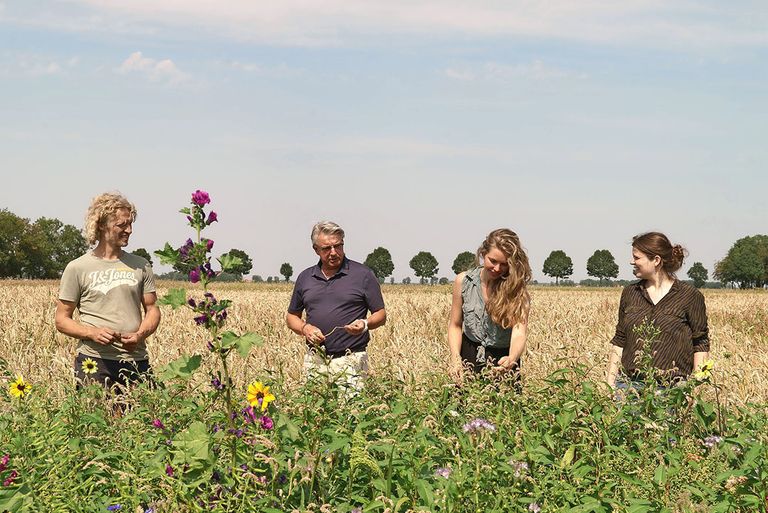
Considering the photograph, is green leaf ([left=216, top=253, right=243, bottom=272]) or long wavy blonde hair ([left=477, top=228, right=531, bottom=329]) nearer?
green leaf ([left=216, top=253, right=243, bottom=272])

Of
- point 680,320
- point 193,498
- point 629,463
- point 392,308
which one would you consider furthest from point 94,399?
point 392,308

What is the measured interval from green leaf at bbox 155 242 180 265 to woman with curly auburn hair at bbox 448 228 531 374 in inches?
98.4

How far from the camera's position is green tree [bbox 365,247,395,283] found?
14912 centimetres

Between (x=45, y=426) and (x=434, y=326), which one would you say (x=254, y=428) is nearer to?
(x=45, y=426)

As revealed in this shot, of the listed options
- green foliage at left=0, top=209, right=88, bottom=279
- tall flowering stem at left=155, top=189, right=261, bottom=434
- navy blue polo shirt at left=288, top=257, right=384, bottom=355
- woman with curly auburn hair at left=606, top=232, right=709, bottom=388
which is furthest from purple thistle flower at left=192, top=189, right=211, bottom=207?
green foliage at left=0, top=209, right=88, bottom=279

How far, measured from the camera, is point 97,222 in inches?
239

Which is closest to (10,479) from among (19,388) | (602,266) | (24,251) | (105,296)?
(19,388)

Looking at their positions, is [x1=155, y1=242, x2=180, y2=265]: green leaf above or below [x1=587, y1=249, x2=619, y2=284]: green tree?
below

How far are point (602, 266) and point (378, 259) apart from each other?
139 feet

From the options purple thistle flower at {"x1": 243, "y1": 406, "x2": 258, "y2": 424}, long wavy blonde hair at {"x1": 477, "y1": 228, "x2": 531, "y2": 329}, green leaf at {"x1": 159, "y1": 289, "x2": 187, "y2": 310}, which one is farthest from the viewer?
long wavy blonde hair at {"x1": 477, "y1": 228, "x2": 531, "y2": 329}

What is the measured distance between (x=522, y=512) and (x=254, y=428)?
127cm

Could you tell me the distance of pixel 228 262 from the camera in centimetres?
366

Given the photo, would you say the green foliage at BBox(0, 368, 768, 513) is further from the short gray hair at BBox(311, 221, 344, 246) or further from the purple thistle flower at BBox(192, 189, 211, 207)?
the short gray hair at BBox(311, 221, 344, 246)

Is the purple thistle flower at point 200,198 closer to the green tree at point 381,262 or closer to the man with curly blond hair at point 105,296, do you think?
the man with curly blond hair at point 105,296
